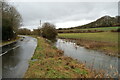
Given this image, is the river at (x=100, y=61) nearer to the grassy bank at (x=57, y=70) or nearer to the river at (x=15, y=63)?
the grassy bank at (x=57, y=70)

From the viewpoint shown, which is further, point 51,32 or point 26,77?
point 51,32

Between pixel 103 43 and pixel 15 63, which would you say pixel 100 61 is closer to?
pixel 15 63

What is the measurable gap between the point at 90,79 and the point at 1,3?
29085 millimetres

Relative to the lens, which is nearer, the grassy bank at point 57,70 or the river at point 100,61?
the grassy bank at point 57,70

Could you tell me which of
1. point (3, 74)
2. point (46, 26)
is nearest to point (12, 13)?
point (46, 26)

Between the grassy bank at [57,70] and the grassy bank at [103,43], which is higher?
the grassy bank at [103,43]

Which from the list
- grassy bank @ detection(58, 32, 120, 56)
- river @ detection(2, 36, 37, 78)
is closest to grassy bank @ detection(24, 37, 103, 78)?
river @ detection(2, 36, 37, 78)

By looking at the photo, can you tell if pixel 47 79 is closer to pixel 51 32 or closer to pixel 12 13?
pixel 12 13

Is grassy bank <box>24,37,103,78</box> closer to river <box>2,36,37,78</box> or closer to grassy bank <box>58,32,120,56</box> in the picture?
river <box>2,36,37,78</box>

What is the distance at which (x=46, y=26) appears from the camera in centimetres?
5172

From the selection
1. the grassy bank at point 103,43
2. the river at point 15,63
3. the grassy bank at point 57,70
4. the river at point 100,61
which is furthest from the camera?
the grassy bank at point 103,43

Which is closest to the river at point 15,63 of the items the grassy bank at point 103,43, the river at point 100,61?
the river at point 100,61

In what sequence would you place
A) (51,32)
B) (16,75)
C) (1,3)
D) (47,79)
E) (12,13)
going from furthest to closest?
1. (51,32)
2. (12,13)
3. (1,3)
4. (16,75)
5. (47,79)

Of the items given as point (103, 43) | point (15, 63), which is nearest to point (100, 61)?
point (15, 63)
